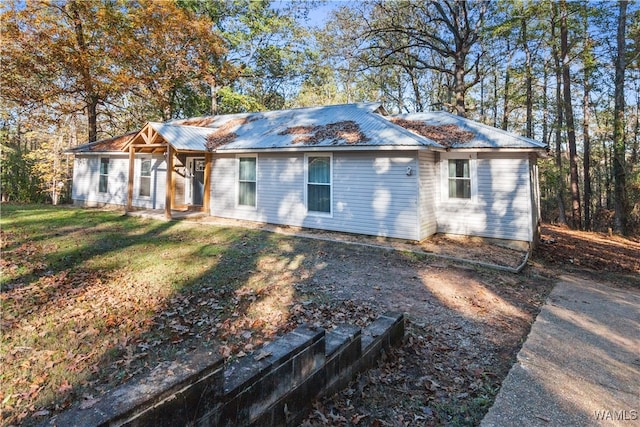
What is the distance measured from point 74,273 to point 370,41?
16350 mm

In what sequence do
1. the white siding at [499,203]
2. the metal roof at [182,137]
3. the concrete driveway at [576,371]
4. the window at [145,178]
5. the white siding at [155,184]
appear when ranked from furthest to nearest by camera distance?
the window at [145,178] < the white siding at [155,184] < the metal roof at [182,137] < the white siding at [499,203] < the concrete driveway at [576,371]

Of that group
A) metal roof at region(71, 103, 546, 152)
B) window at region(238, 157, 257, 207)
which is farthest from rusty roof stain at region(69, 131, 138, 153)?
window at region(238, 157, 257, 207)

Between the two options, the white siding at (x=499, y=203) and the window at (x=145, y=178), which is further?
the window at (x=145, y=178)

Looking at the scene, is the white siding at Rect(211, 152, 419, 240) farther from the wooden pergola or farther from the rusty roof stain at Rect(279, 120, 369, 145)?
the wooden pergola

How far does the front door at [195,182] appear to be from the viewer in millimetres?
14328

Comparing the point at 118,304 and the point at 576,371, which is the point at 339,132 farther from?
the point at 576,371

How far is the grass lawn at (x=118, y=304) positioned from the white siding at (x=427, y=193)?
148 inches

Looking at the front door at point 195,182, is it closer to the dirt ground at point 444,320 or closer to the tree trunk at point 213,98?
the dirt ground at point 444,320

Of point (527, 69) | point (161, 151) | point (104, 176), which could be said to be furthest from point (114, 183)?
point (527, 69)

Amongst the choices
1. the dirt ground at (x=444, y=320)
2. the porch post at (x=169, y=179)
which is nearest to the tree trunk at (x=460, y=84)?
the dirt ground at (x=444, y=320)

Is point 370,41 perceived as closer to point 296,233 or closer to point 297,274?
point 296,233

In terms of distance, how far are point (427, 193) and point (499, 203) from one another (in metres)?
2.02

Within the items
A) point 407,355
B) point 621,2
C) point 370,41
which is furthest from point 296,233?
point 621,2

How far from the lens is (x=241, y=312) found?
4793 mm
